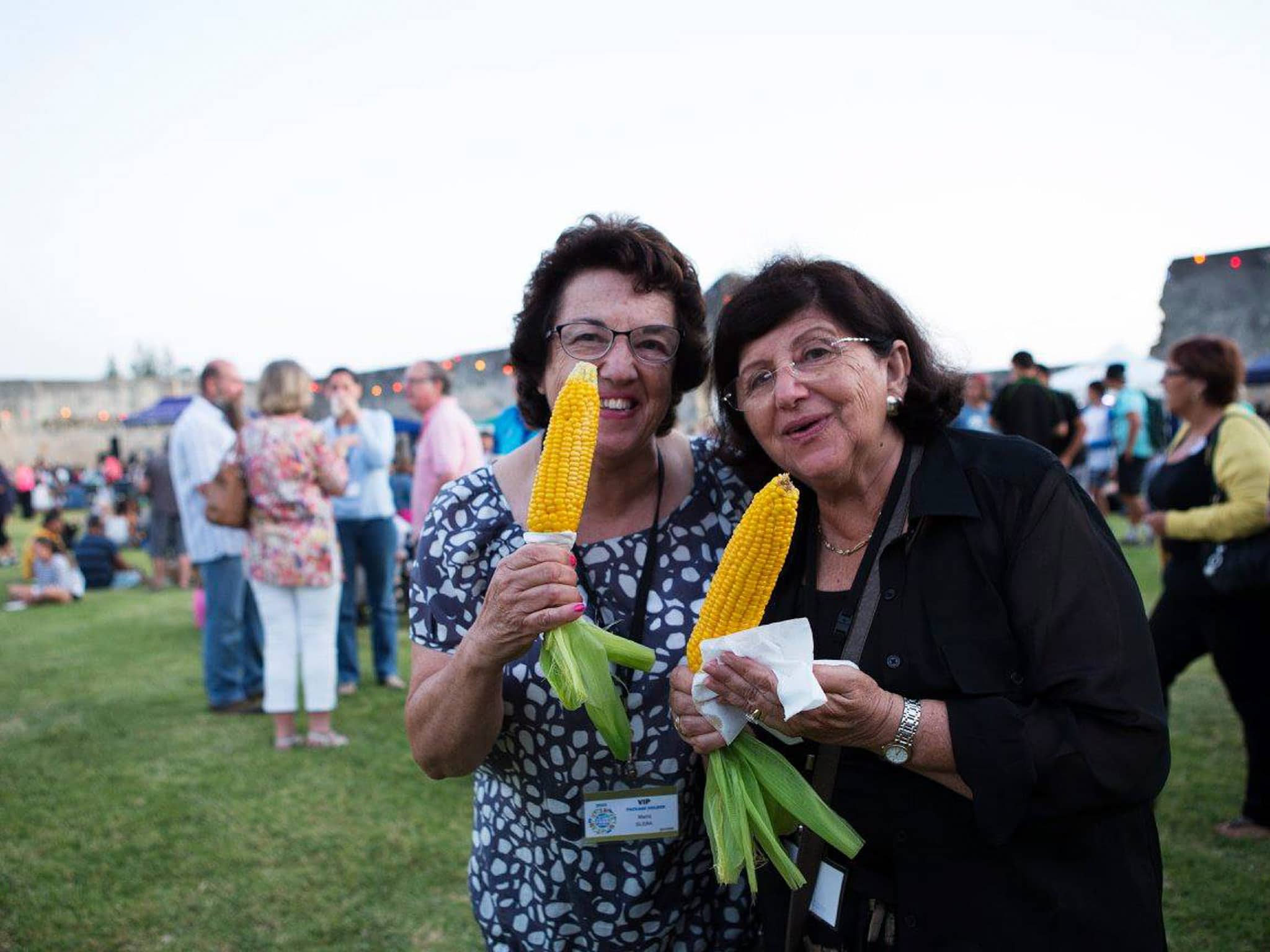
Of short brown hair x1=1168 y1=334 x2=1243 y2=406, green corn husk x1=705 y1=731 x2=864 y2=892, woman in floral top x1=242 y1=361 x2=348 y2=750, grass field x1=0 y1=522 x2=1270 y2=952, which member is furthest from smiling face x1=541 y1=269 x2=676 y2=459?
woman in floral top x1=242 y1=361 x2=348 y2=750

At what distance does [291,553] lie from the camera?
5254 mm

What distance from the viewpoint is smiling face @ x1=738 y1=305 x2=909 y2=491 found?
172 centimetres

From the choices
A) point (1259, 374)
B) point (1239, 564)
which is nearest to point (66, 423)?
point (1259, 374)

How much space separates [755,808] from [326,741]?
4607 mm

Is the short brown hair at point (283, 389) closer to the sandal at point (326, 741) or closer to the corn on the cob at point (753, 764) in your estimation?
the sandal at point (326, 741)

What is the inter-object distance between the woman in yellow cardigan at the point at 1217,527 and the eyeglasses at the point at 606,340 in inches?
118

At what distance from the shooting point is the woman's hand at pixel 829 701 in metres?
1.43

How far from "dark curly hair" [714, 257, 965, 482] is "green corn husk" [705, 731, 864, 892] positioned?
0.75 metres

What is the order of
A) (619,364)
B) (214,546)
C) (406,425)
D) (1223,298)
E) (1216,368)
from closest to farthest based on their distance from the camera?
(619,364) → (1216,368) → (214,546) → (406,425) → (1223,298)

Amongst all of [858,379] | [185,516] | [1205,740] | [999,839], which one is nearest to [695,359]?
[858,379]

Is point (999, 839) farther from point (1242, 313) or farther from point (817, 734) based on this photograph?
point (1242, 313)

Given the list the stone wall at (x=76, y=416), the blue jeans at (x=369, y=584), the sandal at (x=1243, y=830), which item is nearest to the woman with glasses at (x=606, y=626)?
the sandal at (x=1243, y=830)

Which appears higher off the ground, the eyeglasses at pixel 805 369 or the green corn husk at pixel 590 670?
the eyeglasses at pixel 805 369

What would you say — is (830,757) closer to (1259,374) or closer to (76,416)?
(1259,374)
